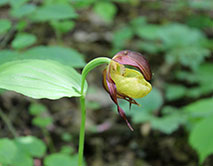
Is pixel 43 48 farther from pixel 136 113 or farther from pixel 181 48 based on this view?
pixel 181 48

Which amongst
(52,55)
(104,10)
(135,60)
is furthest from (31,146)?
(104,10)

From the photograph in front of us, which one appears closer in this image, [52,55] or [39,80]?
[39,80]

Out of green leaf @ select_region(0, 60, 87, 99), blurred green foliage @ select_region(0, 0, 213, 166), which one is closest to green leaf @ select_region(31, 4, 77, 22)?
blurred green foliage @ select_region(0, 0, 213, 166)

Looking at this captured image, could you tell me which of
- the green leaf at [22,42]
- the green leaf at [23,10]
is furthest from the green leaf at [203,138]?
the green leaf at [23,10]

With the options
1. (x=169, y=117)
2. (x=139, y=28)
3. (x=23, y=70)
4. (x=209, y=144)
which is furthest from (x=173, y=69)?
(x=23, y=70)

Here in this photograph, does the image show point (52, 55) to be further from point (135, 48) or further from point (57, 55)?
point (135, 48)

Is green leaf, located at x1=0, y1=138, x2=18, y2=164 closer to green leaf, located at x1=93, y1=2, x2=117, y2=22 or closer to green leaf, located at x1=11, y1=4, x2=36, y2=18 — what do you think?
green leaf, located at x1=11, y1=4, x2=36, y2=18

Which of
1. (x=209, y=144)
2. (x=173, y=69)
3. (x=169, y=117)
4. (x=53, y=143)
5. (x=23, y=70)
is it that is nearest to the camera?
(x=23, y=70)
